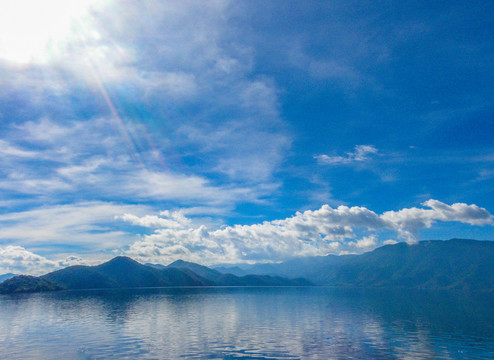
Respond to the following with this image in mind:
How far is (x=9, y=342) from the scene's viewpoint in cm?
7494

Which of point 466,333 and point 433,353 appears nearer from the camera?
point 433,353

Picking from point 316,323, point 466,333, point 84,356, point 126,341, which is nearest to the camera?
point 84,356

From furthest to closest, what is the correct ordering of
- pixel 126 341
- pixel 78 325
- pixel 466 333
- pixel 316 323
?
pixel 316 323, pixel 78 325, pixel 466 333, pixel 126 341

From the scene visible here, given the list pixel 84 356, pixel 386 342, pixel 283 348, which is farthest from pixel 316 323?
pixel 84 356

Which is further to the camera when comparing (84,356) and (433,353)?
(433,353)

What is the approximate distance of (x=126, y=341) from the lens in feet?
244

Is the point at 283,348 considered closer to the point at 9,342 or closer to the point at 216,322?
the point at 216,322

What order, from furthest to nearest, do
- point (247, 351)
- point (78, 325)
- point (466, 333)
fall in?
point (78, 325) < point (466, 333) < point (247, 351)

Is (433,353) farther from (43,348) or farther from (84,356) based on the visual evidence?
(43,348)

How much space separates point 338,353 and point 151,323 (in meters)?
67.1

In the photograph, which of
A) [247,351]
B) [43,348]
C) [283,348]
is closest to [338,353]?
[283,348]

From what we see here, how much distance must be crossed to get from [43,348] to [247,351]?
151 ft

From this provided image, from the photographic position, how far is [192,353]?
62.8 m

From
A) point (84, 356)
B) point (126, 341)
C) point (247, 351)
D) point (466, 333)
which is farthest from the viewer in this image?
point (466, 333)
